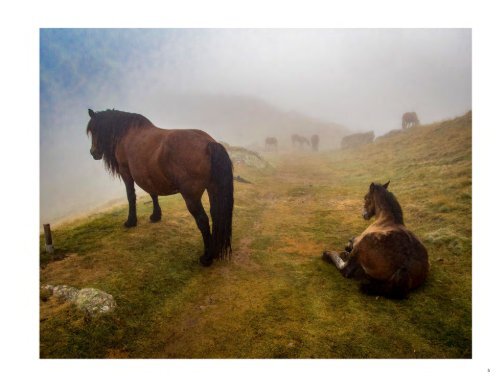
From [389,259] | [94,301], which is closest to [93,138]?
[94,301]

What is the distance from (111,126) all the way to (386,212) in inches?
261

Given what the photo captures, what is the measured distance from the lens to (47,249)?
5.92 metres

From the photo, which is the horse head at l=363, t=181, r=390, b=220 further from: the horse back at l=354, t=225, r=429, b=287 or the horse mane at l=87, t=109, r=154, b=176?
the horse mane at l=87, t=109, r=154, b=176

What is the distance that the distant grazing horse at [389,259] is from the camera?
453cm

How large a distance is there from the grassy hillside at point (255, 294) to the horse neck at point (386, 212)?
3.93ft

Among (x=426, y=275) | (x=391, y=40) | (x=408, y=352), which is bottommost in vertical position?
(x=408, y=352)

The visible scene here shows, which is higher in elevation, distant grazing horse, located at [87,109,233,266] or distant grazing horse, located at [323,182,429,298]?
distant grazing horse, located at [87,109,233,266]

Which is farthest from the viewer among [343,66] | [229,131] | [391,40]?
[229,131]

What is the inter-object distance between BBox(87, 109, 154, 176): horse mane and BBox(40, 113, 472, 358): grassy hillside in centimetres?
206

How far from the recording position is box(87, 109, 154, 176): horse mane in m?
7.07

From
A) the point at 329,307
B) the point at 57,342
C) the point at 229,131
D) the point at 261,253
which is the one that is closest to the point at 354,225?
the point at 261,253

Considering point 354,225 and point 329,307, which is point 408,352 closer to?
point 329,307

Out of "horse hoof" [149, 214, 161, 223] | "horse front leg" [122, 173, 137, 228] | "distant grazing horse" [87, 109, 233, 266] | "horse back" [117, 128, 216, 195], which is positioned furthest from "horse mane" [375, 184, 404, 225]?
"horse front leg" [122, 173, 137, 228]

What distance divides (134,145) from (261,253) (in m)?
3.83
